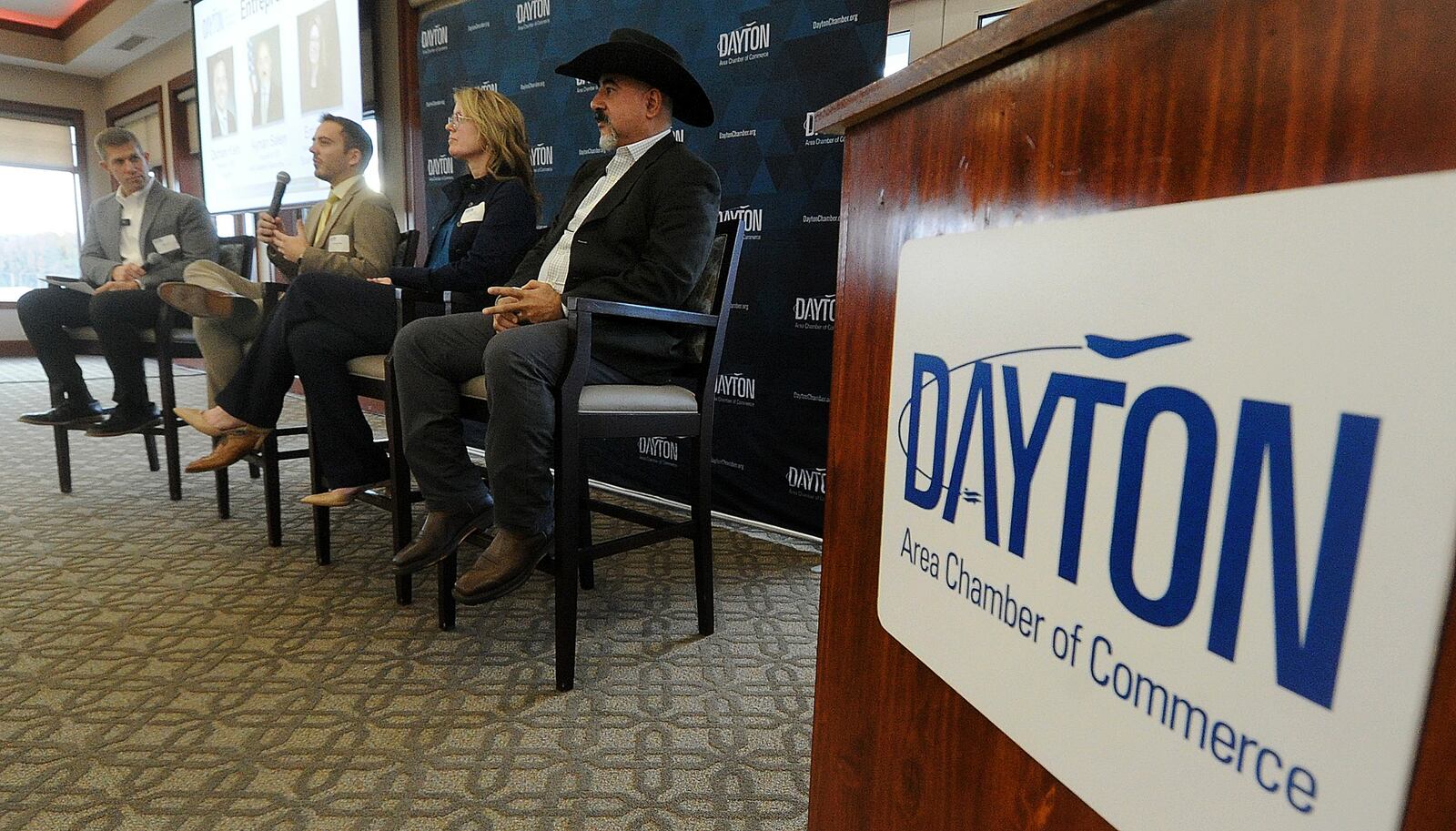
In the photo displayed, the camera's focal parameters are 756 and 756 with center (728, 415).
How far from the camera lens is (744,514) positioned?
2.32 meters

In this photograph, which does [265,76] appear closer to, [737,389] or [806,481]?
[737,389]

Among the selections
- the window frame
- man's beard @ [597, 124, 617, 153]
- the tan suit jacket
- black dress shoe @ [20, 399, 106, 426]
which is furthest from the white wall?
the window frame

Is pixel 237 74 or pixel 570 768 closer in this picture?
pixel 570 768

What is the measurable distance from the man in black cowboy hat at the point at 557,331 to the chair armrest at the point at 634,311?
0.08m

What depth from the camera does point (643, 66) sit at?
157 centimetres

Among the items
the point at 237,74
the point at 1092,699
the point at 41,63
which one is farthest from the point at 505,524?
the point at 41,63

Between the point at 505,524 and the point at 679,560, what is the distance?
761mm

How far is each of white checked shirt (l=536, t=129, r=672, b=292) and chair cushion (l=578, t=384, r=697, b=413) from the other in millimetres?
348

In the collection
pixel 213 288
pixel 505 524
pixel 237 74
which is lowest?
pixel 505 524

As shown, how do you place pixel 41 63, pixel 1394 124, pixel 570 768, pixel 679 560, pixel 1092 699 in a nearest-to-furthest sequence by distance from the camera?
1. pixel 1394 124
2. pixel 1092 699
3. pixel 570 768
4. pixel 679 560
5. pixel 41 63

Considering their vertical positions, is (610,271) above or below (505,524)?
above

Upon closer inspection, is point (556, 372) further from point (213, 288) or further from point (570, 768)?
point (213, 288)

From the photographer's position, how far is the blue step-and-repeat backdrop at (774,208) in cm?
204

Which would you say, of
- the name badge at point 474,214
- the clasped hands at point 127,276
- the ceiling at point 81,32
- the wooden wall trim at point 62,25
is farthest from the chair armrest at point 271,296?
the wooden wall trim at point 62,25
